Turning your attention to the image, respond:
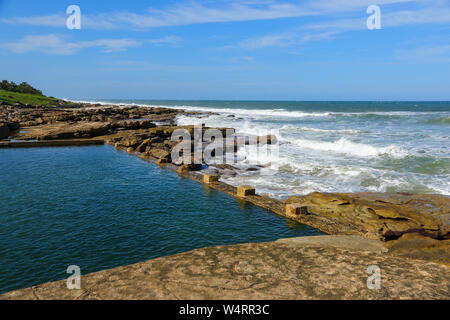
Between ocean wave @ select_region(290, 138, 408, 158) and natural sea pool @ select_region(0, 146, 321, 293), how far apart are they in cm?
1728

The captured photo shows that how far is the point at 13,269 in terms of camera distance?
7.91 metres

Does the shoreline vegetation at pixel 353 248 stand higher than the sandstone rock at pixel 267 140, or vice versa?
the sandstone rock at pixel 267 140

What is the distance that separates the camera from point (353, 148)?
28.9 metres

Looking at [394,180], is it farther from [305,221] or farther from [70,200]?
[70,200]

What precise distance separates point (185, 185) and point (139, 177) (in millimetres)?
3363

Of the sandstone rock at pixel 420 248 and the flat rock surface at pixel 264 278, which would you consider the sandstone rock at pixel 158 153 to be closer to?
the flat rock surface at pixel 264 278

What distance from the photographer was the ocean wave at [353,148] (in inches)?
1019

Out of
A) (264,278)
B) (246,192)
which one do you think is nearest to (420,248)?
(264,278)

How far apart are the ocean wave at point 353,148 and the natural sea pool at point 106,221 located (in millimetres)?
17279

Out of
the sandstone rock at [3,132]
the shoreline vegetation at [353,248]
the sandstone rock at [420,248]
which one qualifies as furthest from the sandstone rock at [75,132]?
the sandstone rock at [420,248]

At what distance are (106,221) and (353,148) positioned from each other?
81.6ft

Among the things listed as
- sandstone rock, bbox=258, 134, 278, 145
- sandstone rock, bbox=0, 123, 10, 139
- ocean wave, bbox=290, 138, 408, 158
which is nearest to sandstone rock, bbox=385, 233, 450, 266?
ocean wave, bbox=290, 138, 408, 158

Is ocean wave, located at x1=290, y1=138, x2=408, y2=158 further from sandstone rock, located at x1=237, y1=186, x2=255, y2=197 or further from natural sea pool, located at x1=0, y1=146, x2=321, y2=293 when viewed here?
natural sea pool, located at x1=0, y1=146, x2=321, y2=293
